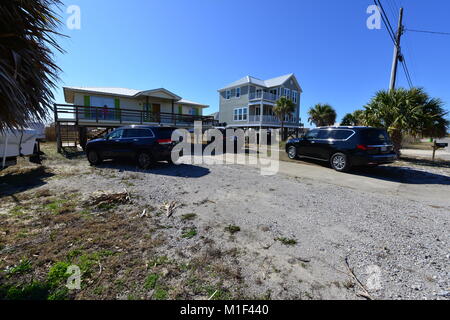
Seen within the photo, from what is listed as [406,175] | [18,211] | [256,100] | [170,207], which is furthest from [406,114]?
[256,100]

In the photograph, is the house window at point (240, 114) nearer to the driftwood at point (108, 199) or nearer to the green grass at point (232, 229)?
the driftwood at point (108, 199)

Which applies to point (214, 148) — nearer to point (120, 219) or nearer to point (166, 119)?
point (166, 119)


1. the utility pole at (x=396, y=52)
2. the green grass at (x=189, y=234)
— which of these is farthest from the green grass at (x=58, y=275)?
the utility pole at (x=396, y=52)

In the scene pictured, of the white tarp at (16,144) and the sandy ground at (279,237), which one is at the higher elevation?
the white tarp at (16,144)

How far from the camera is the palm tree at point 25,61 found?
2566 mm

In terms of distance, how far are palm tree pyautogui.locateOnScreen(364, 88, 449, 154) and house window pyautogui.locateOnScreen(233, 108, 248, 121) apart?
18587 mm

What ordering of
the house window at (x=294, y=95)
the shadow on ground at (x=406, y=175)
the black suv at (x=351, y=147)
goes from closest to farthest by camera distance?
the shadow on ground at (x=406, y=175) < the black suv at (x=351, y=147) < the house window at (x=294, y=95)

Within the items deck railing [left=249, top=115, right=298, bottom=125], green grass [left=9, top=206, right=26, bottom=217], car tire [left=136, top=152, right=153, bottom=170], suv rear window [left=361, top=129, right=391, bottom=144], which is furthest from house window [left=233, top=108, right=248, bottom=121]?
green grass [left=9, top=206, right=26, bottom=217]

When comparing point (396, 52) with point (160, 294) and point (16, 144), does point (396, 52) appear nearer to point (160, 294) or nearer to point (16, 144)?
point (160, 294)

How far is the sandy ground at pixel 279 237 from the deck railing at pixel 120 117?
9409mm

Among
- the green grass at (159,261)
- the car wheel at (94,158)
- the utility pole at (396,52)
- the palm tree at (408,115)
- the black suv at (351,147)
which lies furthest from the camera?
the utility pole at (396,52)

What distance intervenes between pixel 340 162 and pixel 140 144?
844cm

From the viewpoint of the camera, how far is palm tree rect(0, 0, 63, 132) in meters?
2.57
